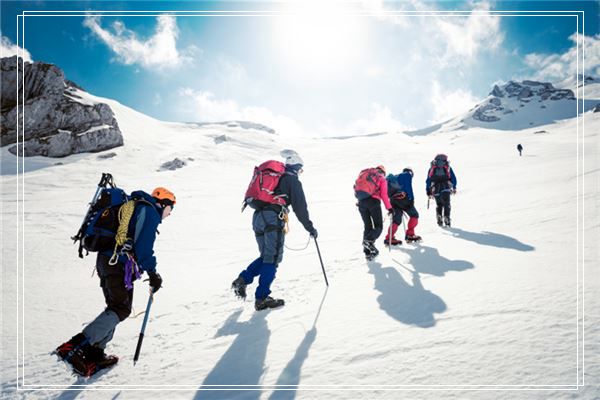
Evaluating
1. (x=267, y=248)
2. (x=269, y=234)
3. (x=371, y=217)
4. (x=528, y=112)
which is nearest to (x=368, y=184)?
(x=371, y=217)

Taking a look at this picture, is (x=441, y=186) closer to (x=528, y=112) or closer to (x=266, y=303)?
(x=266, y=303)

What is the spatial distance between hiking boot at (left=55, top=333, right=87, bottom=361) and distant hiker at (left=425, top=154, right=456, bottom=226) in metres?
9.34

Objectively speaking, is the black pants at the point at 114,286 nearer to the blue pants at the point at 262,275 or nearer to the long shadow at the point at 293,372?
the blue pants at the point at 262,275

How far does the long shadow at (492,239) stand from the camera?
585cm

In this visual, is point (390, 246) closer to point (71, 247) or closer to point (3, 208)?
point (71, 247)

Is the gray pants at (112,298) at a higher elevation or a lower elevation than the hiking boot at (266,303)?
higher

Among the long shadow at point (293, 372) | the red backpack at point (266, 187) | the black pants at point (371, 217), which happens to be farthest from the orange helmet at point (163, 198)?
the black pants at point (371, 217)

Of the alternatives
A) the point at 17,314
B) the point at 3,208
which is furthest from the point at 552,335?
the point at 3,208

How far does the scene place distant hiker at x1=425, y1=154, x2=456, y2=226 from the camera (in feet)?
31.0

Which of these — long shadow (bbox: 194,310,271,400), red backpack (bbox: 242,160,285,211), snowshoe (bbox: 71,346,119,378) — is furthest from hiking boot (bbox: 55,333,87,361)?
red backpack (bbox: 242,160,285,211)

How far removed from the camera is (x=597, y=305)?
9.90ft

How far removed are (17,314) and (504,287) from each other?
7791mm

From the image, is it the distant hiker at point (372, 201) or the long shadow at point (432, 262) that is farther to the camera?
the distant hiker at point (372, 201)

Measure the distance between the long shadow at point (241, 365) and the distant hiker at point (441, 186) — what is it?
7.57m
